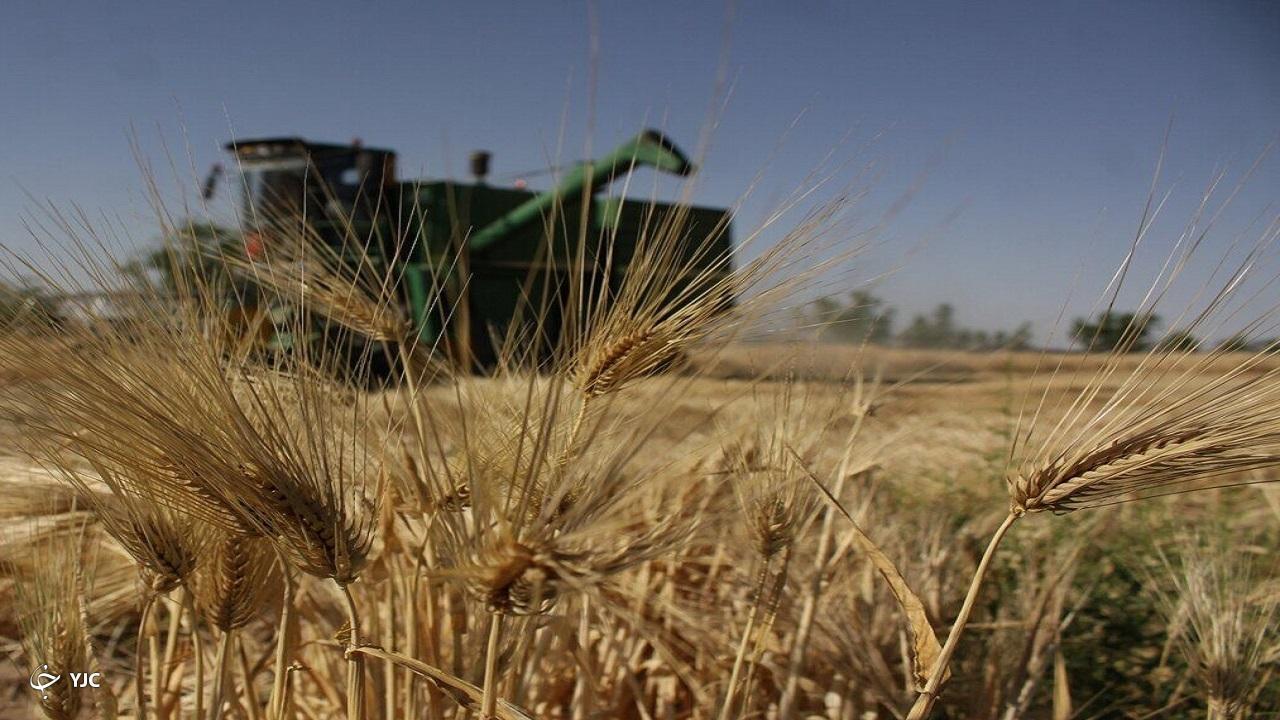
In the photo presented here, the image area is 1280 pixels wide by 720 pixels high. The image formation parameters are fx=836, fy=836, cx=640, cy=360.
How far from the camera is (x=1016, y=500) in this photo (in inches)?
22.7

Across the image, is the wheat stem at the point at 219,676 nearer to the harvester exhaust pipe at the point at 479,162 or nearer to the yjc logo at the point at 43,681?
the yjc logo at the point at 43,681

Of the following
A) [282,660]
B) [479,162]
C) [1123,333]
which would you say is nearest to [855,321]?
[1123,333]

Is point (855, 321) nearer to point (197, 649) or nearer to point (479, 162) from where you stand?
point (197, 649)

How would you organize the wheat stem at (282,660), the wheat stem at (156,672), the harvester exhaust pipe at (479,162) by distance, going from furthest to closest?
the harvester exhaust pipe at (479,162), the wheat stem at (156,672), the wheat stem at (282,660)

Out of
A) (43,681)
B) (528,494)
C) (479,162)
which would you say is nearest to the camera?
(528,494)

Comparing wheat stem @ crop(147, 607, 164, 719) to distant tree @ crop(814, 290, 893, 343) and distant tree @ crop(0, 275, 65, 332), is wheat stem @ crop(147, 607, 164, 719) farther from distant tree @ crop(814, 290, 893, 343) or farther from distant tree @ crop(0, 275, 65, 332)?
distant tree @ crop(814, 290, 893, 343)

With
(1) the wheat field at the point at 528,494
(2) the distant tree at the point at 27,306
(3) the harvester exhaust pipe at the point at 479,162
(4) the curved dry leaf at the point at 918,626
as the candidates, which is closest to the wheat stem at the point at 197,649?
(1) the wheat field at the point at 528,494

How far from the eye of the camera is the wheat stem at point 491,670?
0.47 meters

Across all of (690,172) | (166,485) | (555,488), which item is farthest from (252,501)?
(690,172)

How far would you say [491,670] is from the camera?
0.48m

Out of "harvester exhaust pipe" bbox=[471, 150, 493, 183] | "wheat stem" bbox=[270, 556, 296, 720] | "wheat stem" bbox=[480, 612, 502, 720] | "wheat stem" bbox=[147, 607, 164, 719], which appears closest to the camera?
"wheat stem" bbox=[480, 612, 502, 720]

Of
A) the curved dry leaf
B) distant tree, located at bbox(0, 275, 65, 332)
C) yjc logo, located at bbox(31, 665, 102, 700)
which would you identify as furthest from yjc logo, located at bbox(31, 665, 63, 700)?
the curved dry leaf

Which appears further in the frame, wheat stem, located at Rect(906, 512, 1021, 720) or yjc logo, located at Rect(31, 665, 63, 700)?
yjc logo, located at Rect(31, 665, 63, 700)

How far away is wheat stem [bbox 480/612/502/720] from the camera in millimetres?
466
